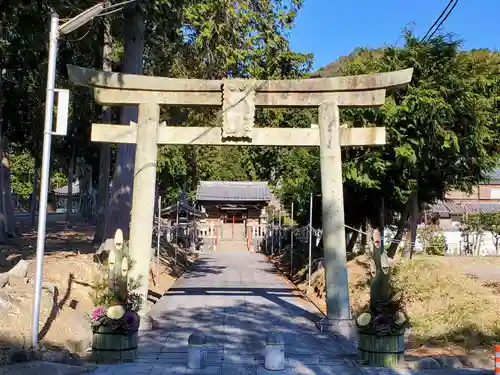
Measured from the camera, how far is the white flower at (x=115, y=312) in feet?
24.1

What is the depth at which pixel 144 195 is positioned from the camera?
1040cm

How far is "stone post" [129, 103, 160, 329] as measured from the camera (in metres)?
10.3

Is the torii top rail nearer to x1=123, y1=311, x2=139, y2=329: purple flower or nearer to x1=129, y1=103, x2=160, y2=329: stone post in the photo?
x1=129, y1=103, x2=160, y2=329: stone post

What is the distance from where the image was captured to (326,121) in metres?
10.5

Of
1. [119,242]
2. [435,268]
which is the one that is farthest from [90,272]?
[435,268]

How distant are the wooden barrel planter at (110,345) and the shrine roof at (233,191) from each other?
37519mm

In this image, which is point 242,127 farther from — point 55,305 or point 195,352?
point 195,352

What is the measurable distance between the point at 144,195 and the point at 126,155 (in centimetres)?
473

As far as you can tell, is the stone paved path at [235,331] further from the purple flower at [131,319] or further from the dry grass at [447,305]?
the dry grass at [447,305]

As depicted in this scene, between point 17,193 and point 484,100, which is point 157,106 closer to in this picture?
point 484,100

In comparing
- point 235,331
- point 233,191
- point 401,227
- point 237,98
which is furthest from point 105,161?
point 233,191

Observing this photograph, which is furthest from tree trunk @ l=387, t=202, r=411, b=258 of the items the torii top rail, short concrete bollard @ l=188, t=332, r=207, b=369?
short concrete bollard @ l=188, t=332, r=207, b=369

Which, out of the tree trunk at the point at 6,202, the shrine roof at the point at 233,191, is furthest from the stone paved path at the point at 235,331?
the shrine roof at the point at 233,191

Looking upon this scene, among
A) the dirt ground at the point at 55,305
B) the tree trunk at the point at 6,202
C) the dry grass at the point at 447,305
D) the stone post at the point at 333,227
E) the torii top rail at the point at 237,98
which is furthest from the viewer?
the tree trunk at the point at 6,202
